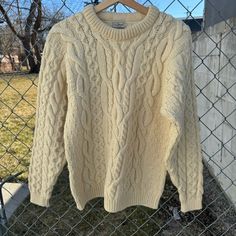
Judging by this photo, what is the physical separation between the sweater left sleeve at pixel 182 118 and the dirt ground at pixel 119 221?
0.73 metres

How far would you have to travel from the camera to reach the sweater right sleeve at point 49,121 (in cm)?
102

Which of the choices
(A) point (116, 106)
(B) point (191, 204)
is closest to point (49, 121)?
(A) point (116, 106)

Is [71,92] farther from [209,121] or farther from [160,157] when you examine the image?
[209,121]

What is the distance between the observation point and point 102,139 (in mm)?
1124

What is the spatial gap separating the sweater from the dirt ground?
75 cm

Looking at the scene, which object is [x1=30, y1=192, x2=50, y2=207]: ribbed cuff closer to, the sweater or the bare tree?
the sweater

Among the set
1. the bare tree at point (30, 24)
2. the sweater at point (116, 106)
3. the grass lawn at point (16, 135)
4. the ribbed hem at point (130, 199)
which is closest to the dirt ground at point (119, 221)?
the grass lawn at point (16, 135)

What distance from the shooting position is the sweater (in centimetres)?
102

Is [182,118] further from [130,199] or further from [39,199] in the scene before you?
[39,199]

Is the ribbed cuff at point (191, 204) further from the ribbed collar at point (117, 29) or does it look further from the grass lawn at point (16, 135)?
the grass lawn at point (16, 135)

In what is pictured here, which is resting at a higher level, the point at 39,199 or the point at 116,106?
the point at 116,106

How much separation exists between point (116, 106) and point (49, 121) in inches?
8.2

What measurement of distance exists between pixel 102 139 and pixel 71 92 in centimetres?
20

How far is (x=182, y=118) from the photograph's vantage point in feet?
3.34
